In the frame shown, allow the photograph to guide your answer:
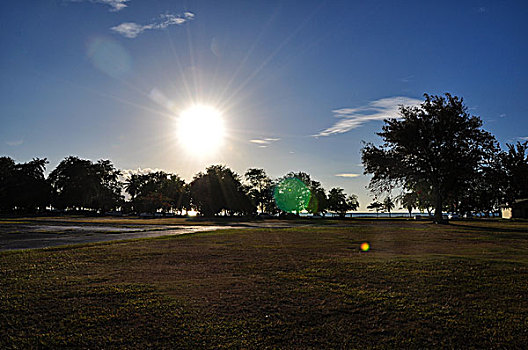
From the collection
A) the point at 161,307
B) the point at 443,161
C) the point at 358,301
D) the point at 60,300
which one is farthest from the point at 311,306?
the point at 443,161

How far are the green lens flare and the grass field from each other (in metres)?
102

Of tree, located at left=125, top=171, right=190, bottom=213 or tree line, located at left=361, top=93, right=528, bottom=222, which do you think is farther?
tree, located at left=125, top=171, right=190, bottom=213

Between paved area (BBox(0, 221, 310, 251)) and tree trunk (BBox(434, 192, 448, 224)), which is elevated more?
tree trunk (BBox(434, 192, 448, 224))

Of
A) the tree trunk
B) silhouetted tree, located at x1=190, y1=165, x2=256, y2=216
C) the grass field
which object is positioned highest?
silhouetted tree, located at x1=190, y1=165, x2=256, y2=216

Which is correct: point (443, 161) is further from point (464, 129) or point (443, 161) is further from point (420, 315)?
point (420, 315)

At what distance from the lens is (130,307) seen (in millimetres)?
6672

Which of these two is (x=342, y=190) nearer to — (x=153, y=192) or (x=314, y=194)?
(x=314, y=194)

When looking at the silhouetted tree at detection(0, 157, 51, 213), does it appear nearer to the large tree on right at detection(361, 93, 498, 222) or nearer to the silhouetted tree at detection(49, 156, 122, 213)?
the silhouetted tree at detection(49, 156, 122, 213)

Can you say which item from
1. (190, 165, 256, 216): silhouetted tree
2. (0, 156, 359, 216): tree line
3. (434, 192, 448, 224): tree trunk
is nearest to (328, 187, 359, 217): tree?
(0, 156, 359, 216): tree line

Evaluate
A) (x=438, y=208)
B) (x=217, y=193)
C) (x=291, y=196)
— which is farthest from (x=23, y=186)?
(x=438, y=208)

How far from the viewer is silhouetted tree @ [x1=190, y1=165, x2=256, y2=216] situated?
86.9 m

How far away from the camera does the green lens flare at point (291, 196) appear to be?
4466 inches

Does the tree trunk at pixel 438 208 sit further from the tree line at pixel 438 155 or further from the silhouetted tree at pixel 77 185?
the silhouetted tree at pixel 77 185

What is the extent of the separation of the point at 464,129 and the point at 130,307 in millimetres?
40950
